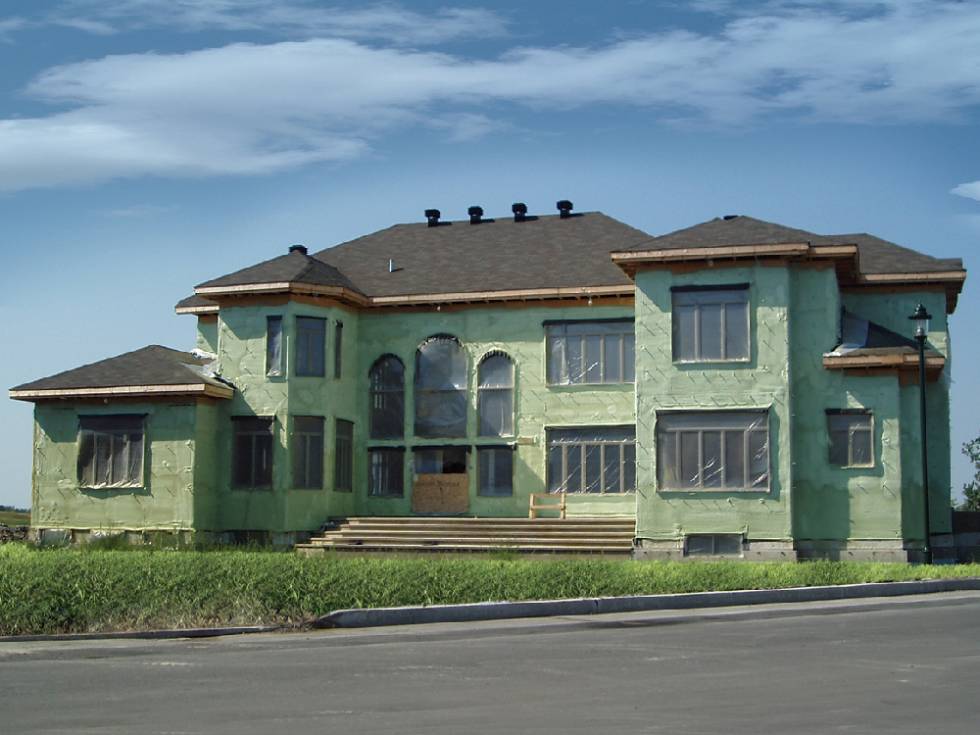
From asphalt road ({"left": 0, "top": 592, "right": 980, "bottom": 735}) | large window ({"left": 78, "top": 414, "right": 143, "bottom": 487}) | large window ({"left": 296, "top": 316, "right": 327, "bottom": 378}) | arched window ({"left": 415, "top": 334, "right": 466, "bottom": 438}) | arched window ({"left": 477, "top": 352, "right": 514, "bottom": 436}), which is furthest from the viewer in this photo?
arched window ({"left": 415, "top": 334, "right": 466, "bottom": 438})

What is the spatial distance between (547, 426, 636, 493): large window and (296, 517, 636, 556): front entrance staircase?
1811 mm

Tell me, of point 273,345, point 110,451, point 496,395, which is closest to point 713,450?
point 496,395

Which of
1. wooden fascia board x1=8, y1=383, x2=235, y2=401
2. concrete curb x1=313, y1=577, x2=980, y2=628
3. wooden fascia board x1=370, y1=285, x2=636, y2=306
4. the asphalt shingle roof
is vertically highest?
wooden fascia board x1=370, y1=285, x2=636, y2=306

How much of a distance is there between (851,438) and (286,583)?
680 inches

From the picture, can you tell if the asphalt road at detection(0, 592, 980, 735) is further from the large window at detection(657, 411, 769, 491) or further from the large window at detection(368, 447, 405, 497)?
the large window at detection(368, 447, 405, 497)

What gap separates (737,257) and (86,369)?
62.9ft

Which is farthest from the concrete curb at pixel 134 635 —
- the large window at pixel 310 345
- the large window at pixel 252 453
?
the large window at pixel 310 345

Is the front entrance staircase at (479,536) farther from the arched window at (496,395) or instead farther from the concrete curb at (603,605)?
the concrete curb at (603,605)

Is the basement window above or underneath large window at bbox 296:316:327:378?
underneath

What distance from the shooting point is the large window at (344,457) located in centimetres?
3850

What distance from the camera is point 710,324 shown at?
3316 cm

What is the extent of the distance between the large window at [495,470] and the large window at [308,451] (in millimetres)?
4689

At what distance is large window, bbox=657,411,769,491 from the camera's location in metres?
32.5

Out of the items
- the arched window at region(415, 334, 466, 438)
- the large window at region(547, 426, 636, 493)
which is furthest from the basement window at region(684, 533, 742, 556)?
the arched window at region(415, 334, 466, 438)
